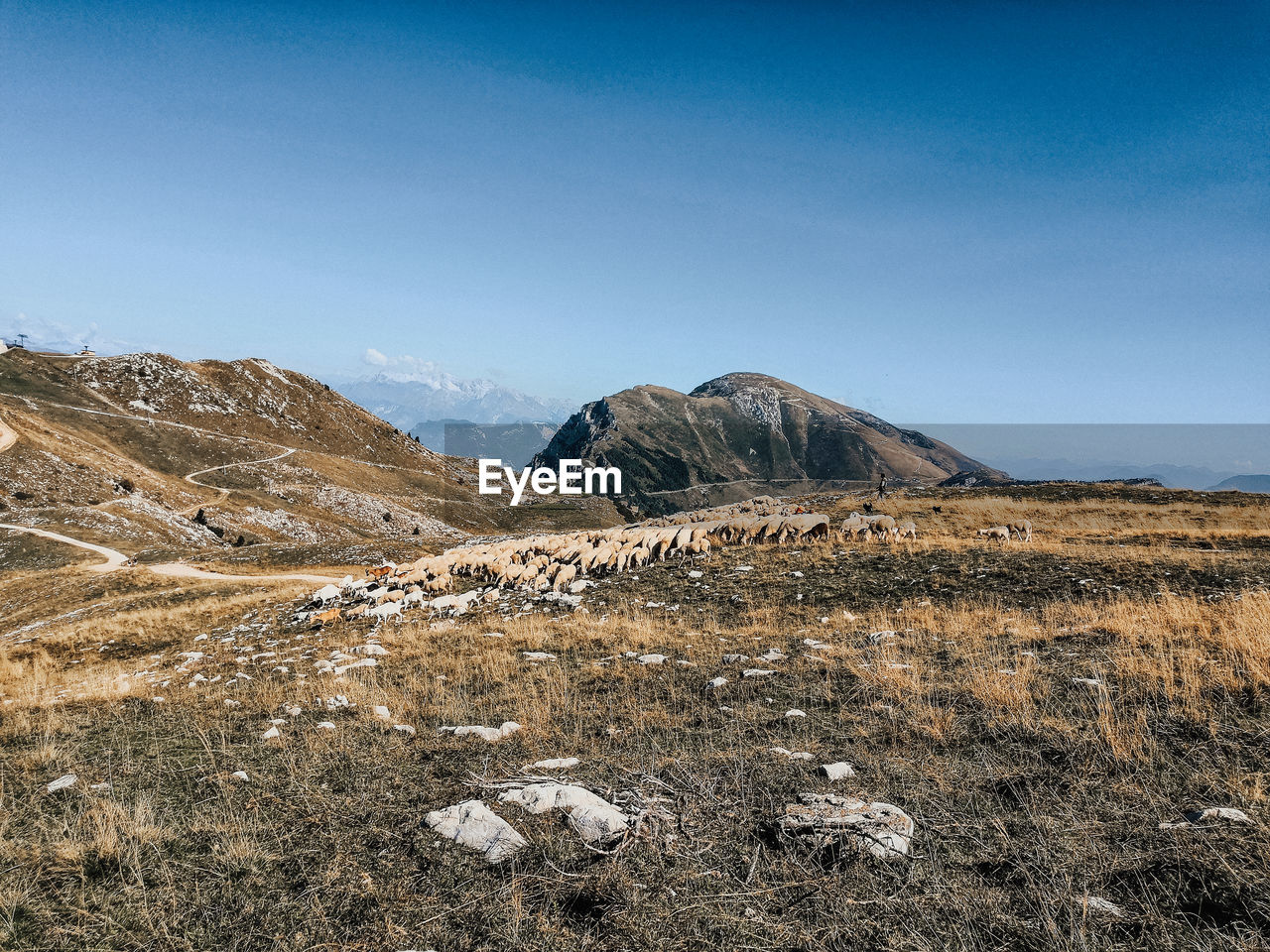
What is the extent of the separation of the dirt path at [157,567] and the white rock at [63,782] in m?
33.3

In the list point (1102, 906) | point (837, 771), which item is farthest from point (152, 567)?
point (1102, 906)

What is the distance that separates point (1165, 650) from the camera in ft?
29.9

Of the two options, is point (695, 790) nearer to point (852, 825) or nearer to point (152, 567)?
point (852, 825)

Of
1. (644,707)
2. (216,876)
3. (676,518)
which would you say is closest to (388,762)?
(216,876)

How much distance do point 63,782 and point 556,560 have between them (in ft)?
56.7

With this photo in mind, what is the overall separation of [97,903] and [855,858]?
A: 596cm

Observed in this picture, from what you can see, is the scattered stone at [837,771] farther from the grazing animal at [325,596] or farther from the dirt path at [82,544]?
the dirt path at [82,544]

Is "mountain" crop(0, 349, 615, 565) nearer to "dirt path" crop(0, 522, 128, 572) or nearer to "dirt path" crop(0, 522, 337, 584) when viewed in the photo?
"dirt path" crop(0, 522, 128, 572)

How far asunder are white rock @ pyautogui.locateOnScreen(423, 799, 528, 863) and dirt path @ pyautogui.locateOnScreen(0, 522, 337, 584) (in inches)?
1437

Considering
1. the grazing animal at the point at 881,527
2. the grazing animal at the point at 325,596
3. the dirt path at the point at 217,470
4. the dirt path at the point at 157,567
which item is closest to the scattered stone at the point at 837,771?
the grazing animal at the point at 881,527

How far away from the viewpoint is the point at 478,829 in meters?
5.11

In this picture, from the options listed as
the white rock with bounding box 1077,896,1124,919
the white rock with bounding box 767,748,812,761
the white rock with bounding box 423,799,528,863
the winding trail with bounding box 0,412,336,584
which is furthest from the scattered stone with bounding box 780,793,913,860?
the winding trail with bounding box 0,412,336,584

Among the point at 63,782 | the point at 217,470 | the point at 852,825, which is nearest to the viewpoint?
the point at 852,825

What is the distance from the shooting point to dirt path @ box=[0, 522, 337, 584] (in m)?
39.4
